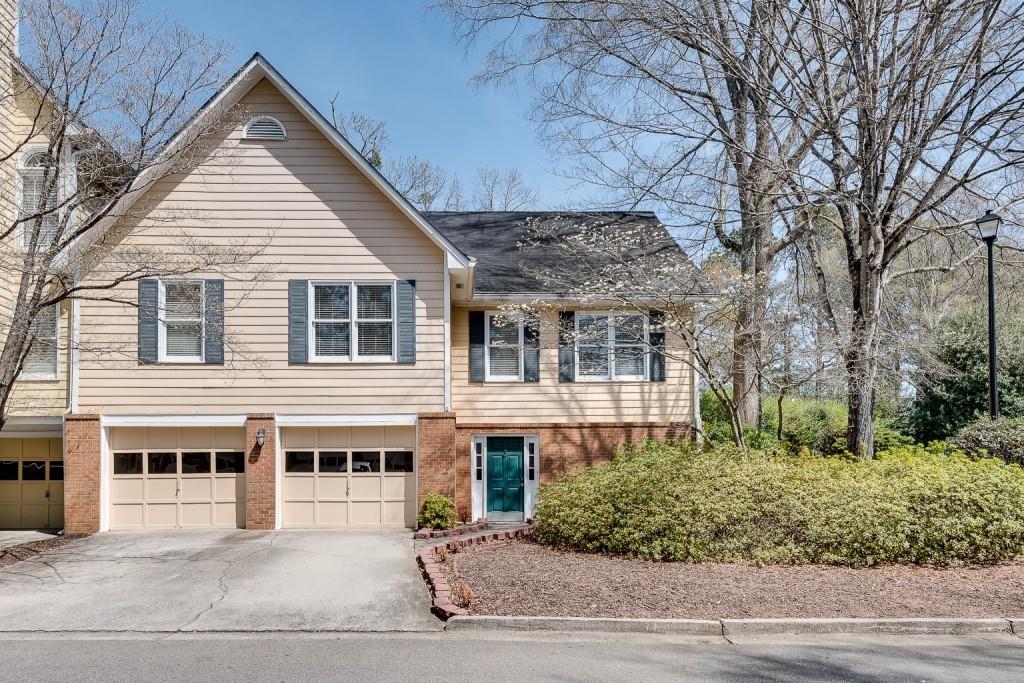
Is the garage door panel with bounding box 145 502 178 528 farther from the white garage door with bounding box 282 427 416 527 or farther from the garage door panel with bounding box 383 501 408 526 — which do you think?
the garage door panel with bounding box 383 501 408 526

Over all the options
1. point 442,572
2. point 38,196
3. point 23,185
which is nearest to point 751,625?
point 442,572

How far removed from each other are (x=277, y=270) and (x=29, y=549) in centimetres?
653

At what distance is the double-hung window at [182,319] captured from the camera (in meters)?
13.3

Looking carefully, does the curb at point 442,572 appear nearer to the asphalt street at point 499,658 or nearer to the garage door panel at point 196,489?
the asphalt street at point 499,658

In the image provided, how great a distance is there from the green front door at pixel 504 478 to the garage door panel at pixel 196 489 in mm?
5736

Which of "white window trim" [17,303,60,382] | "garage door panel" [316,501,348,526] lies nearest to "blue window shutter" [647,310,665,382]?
"garage door panel" [316,501,348,526]

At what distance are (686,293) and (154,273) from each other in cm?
1003

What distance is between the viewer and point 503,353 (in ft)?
48.9

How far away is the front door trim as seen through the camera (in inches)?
579

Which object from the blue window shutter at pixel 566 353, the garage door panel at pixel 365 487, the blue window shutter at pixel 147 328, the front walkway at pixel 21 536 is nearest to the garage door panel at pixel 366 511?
the garage door panel at pixel 365 487

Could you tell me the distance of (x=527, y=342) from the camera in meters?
14.9

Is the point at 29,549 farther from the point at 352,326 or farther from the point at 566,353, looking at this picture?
the point at 566,353

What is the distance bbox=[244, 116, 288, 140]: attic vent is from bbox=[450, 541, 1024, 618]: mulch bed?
9.06m

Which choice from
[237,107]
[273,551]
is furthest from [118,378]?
[237,107]
